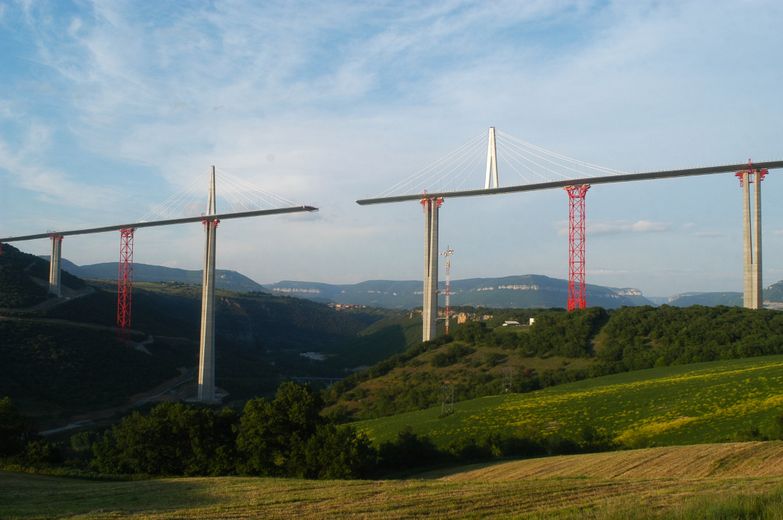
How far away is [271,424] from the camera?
27922 mm

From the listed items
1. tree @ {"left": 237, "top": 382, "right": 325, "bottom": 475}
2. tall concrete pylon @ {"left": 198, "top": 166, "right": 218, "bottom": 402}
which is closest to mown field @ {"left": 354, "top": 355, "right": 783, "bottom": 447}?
tree @ {"left": 237, "top": 382, "right": 325, "bottom": 475}

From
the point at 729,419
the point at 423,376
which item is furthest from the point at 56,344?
the point at 729,419

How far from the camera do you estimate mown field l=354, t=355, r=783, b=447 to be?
2989 cm

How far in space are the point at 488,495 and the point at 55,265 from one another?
84.8 m

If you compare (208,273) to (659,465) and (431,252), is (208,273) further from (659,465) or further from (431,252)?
(659,465)

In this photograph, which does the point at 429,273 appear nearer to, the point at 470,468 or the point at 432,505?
the point at 470,468

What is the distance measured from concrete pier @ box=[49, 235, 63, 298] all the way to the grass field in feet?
230

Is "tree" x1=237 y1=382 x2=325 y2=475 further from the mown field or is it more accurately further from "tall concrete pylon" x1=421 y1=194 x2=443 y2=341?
"tall concrete pylon" x1=421 y1=194 x2=443 y2=341

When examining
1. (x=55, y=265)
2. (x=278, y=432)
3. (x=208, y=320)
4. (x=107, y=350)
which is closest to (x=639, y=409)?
(x=278, y=432)

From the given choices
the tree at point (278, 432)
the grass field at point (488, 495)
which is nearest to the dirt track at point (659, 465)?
the grass field at point (488, 495)

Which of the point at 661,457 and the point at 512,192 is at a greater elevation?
the point at 512,192

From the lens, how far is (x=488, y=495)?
14945mm

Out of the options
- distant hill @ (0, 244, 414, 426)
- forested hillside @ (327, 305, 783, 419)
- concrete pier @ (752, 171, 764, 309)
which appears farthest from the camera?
distant hill @ (0, 244, 414, 426)

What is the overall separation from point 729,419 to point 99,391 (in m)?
53.9
